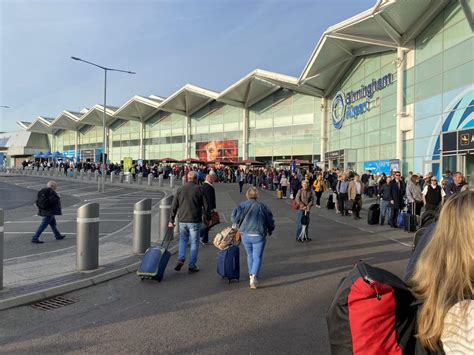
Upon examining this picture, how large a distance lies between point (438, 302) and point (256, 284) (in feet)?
16.0

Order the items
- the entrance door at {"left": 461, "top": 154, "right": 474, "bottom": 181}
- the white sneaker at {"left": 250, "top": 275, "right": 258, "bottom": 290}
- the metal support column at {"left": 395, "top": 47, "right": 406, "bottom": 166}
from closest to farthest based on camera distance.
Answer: the white sneaker at {"left": 250, "top": 275, "right": 258, "bottom": 290}, the entrance door at {"left": 461, "top": 154, "right": 474, "bottom": 181}, the metal support column at {"left": 395, "top": 47, "right": 406, "bottom": 166}

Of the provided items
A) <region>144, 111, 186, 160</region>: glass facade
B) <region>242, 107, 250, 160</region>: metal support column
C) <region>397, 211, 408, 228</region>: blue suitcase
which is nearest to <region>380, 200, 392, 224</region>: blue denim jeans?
<region>397, 211, 408, 228</region>: blue suitcase

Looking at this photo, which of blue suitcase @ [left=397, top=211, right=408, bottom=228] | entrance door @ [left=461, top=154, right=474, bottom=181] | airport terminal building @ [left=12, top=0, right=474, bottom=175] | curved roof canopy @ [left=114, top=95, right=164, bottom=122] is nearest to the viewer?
blue suitcase @ [left=397, top=211, right=408, bottom=228]

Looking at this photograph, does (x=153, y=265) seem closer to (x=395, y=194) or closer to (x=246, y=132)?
(x=395, y=194)

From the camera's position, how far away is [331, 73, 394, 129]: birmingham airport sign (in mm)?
29181

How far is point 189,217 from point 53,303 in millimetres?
2489

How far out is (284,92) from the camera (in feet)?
154

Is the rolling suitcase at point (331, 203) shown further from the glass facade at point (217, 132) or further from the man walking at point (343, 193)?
the glass facade at point (217, 132)

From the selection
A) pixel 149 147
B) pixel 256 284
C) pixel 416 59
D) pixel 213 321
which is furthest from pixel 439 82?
pixel 149 147

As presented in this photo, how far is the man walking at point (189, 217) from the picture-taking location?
7.07m

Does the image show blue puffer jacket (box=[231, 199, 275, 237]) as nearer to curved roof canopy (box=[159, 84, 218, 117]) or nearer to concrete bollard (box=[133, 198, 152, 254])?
concrete bollard (box=[133, 198, 152, 254])

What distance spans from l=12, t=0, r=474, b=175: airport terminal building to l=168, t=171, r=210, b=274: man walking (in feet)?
52.9

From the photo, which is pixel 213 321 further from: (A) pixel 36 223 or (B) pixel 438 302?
(A) pixel 36 223

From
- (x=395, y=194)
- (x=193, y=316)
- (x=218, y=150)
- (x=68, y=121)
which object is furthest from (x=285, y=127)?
(x=68, y=121)
